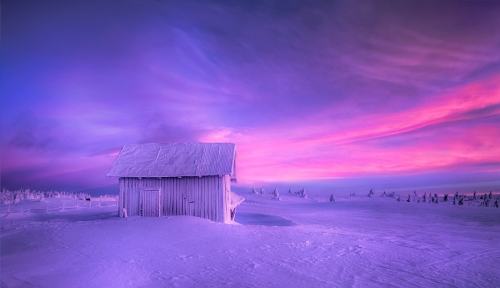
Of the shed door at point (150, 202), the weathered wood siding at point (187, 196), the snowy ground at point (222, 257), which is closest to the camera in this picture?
the snowy ground at point (222, 257)

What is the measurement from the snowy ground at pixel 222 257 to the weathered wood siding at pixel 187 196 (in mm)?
1543

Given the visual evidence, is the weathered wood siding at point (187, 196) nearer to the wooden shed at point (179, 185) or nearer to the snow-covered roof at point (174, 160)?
the wooden shed at point (179, 185)

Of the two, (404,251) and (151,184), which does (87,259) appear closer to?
(151,184)

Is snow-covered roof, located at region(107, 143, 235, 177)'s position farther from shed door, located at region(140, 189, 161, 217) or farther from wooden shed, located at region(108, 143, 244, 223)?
shed door, located at region(140, 189, 161, 217)

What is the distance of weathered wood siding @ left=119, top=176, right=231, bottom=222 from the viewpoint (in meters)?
26.9

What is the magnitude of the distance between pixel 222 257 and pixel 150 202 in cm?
1315

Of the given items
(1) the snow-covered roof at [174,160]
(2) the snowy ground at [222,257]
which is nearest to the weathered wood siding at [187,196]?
(1) the snow-covered roof at [174,160]

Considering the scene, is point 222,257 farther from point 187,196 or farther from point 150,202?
point 150,202

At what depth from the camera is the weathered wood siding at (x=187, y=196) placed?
26.9 m

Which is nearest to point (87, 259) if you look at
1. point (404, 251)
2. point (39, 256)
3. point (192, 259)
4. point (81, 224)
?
point (39, 256)

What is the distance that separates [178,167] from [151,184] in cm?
253

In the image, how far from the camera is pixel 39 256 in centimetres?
1750

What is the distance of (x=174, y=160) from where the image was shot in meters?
29.2

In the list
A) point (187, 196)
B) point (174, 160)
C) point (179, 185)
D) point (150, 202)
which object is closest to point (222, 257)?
point (187, 196)
